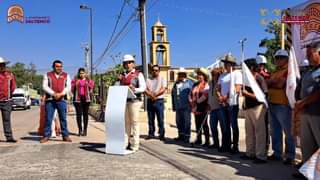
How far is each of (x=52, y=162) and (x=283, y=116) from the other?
4.02 m

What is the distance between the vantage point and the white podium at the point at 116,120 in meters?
9.10

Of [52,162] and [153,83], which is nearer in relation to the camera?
[52,162]

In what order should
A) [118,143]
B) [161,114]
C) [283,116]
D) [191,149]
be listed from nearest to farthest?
1. [283,116]
2. [118,143]
3. [191,149]
4. [161,114]

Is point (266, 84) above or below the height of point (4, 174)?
above

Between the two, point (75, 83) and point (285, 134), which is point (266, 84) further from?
point (75, 83)

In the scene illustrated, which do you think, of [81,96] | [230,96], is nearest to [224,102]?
[230,96]

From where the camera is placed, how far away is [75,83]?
12.9m

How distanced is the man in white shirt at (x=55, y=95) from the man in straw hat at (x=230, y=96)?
387 cm

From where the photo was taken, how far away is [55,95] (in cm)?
1098

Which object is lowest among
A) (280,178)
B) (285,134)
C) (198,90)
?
(280,178)

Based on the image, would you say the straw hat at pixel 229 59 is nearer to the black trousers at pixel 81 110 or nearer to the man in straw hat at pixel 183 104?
the man in straw hat at pixel 183 104

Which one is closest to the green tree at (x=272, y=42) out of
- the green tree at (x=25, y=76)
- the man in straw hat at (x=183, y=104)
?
the man in straw hat at (x=183, y=104)

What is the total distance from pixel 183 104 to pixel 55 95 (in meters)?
2.97

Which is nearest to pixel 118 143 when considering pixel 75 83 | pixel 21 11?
pixel 75 83
